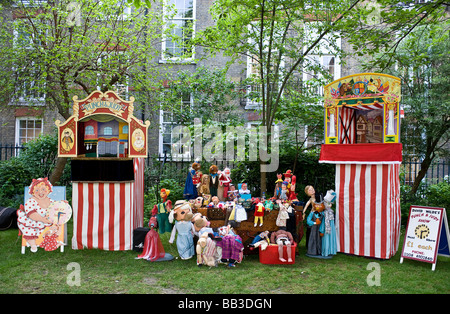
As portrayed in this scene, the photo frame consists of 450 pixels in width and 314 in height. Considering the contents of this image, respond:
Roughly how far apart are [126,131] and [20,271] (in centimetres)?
323

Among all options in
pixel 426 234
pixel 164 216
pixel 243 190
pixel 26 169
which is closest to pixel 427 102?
pixel 426 234

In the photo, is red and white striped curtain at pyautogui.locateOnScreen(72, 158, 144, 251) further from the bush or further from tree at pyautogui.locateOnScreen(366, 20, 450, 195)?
tree at pyautogui.locateOnScreen(366, 20, 450, 195)

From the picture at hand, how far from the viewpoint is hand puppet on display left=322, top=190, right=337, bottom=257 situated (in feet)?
23.3

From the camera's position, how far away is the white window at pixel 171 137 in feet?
45.3

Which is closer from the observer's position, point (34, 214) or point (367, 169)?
point (34, 214)

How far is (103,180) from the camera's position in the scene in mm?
7367

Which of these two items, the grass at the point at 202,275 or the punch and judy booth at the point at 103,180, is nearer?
the grass at the point at 202,275

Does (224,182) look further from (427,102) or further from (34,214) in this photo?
(427,102)

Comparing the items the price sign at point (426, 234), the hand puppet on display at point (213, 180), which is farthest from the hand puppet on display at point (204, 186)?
the price sign at point (426, 234)

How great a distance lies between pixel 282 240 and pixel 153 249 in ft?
7.80

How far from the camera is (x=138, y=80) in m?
11.0

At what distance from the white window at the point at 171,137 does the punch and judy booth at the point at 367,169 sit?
7.15 meters

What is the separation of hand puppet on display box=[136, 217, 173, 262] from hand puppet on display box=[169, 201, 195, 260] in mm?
304

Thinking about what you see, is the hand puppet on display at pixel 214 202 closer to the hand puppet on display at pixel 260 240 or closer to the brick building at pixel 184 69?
the hand puppet on display at pixel 260 240
